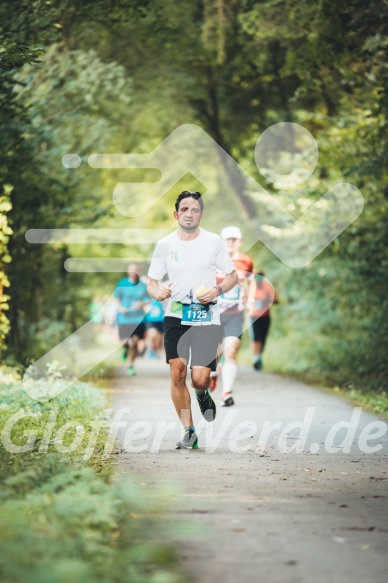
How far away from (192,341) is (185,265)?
705 mm

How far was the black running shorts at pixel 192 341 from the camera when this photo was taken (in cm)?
953

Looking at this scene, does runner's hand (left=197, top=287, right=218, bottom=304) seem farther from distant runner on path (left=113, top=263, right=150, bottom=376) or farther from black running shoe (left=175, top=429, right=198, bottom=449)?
distant runner on path (left=113, top=263, right=150, bottom=376)

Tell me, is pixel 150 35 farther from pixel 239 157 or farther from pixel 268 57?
pixel 239 157

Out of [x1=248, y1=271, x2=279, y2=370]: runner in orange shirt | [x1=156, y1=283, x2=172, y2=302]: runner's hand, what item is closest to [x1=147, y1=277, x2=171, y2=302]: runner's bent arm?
[x1=156, y1=283, x2=172, y2=302]: runner's hand

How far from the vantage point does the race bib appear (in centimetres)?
943

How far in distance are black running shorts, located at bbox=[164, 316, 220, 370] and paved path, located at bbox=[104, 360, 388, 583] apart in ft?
2.71

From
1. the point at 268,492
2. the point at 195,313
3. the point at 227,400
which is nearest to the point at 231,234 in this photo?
the point at 227,400

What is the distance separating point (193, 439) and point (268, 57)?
17022 millimetres

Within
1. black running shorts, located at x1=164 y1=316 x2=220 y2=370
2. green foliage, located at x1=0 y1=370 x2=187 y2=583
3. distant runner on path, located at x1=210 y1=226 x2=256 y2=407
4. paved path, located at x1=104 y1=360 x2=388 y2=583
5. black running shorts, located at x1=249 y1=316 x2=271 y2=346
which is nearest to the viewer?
green foliage, located at x1=0 y1=370 x2=187 y2=583

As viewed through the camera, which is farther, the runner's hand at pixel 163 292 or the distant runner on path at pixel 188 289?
the distant runner on path at pixel 188 289

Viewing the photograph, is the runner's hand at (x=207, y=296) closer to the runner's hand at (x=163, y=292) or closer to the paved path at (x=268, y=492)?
the runner's hand at (x=163, y=292)

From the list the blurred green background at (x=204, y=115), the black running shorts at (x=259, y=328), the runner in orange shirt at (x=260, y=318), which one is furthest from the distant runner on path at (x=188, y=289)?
the black running shorts at (x=259, y=328)

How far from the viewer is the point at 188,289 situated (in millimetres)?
9469

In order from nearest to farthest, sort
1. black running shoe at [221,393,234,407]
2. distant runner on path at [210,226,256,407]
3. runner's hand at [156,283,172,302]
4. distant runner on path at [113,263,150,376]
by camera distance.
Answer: runner's hand at [156,283,172,302], black running shoe at [221,393,234,407], distant runner on path at [210,226,256,407], distant runner on path at [113,263,150,376]
